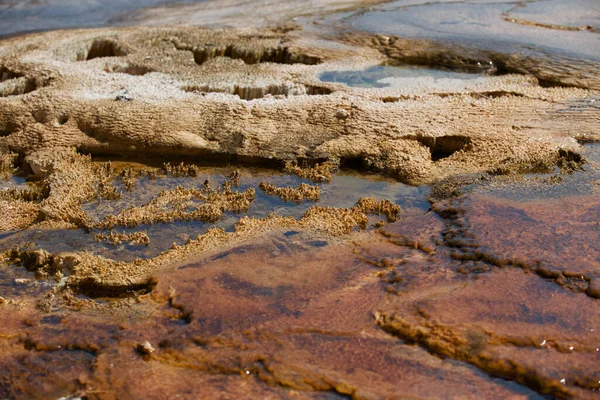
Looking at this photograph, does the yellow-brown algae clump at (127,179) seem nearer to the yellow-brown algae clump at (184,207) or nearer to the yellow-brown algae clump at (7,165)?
the yellow-brown algae clump at (184,207)

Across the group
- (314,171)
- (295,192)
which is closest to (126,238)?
(295,192)

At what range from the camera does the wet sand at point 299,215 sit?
257 cm

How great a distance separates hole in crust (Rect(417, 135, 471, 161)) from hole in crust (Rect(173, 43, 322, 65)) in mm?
1805

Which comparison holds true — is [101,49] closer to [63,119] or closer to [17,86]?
[17,86]

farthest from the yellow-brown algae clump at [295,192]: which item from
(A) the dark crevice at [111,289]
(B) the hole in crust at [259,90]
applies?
(B) the hole in crust at [259,90]

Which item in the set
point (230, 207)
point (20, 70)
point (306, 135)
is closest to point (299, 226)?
point (230, 207)

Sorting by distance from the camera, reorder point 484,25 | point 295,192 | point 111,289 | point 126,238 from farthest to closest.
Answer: point 484,25 → point 295,192 → point 126,238 → point 111,289

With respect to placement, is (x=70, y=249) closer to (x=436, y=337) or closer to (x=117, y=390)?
(x=117, y=390)

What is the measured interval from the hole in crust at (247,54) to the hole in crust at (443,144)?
181cm

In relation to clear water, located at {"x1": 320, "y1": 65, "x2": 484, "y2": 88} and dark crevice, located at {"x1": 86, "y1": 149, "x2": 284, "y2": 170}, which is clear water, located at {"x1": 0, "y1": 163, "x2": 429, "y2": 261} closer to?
dark crevice, located at {"x1": 86, "y1": 149, "x2": 284, "y2": 170}

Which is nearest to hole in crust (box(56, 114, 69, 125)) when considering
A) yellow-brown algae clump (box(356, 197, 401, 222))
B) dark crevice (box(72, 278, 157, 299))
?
dark crevice (box(72, 278, 157, 299))

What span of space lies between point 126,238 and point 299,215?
2.92ft

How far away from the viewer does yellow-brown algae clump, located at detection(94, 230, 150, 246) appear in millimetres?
3508

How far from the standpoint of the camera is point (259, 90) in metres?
5.04
